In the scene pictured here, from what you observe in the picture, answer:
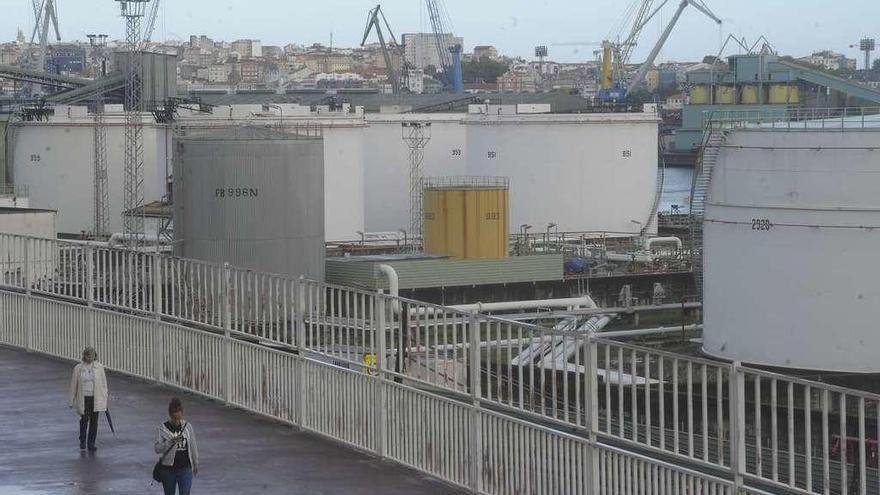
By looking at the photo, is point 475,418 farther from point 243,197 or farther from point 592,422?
point 243,197

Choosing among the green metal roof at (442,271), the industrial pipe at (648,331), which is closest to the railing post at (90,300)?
the industrial pipe at (648,331)

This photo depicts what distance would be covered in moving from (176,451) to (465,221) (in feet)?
125

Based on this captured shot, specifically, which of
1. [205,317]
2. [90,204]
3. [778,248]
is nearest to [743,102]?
[90,204]

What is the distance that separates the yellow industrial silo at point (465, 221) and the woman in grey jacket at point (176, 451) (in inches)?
1477

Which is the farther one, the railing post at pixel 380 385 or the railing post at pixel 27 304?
the railing post at pixel 27 304

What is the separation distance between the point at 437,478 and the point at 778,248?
18.1 meters

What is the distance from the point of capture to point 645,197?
6181 centimetres

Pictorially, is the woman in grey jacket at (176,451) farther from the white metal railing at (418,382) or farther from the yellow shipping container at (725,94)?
the yellow shipping container at (725,94)

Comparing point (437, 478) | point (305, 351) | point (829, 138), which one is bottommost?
point (437, 478)

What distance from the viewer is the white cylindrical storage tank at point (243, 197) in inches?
1544

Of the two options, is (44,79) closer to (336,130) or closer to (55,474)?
(336,130)

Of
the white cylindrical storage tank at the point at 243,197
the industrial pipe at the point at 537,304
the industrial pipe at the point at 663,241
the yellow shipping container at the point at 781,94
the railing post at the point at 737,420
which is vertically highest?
the yellow shipping container at the point at 781,94

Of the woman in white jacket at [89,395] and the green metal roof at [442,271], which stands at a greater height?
the woman in white jacket at [89,395]

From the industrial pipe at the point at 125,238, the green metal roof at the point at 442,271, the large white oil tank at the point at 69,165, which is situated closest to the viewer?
the green metal roof at the point at 442,271
